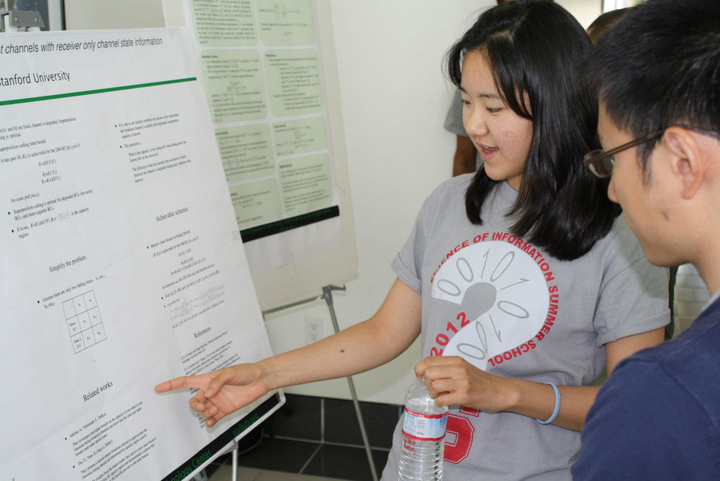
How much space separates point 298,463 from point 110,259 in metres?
1.99

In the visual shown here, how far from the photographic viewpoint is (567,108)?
113 cm

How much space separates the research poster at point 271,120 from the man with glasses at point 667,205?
1.28 metres

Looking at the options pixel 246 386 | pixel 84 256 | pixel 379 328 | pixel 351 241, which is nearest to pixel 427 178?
pixel 351 241

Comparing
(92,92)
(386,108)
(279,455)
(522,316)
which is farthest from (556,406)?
(279,455)

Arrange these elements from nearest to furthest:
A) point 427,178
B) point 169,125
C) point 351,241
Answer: point 169,125 < point 351,241 < point 427,178

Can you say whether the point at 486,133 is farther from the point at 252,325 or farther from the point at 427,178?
the point at 427,178

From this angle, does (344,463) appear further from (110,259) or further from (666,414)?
(666,414)

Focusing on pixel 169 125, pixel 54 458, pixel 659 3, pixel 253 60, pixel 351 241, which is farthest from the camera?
pixel 351 241

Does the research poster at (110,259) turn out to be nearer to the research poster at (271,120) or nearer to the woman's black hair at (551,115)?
the research poster at (271,120)

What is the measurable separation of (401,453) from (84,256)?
711 millimetres

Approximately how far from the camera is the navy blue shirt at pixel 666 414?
580mm

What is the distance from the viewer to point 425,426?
103 centimetres

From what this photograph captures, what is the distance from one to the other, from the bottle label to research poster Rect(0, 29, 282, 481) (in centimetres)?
51

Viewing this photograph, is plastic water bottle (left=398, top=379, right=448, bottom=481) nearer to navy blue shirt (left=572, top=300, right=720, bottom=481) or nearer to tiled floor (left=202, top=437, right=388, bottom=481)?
navy blue shirt (left=572, top=300, right=720, bottom=481)
